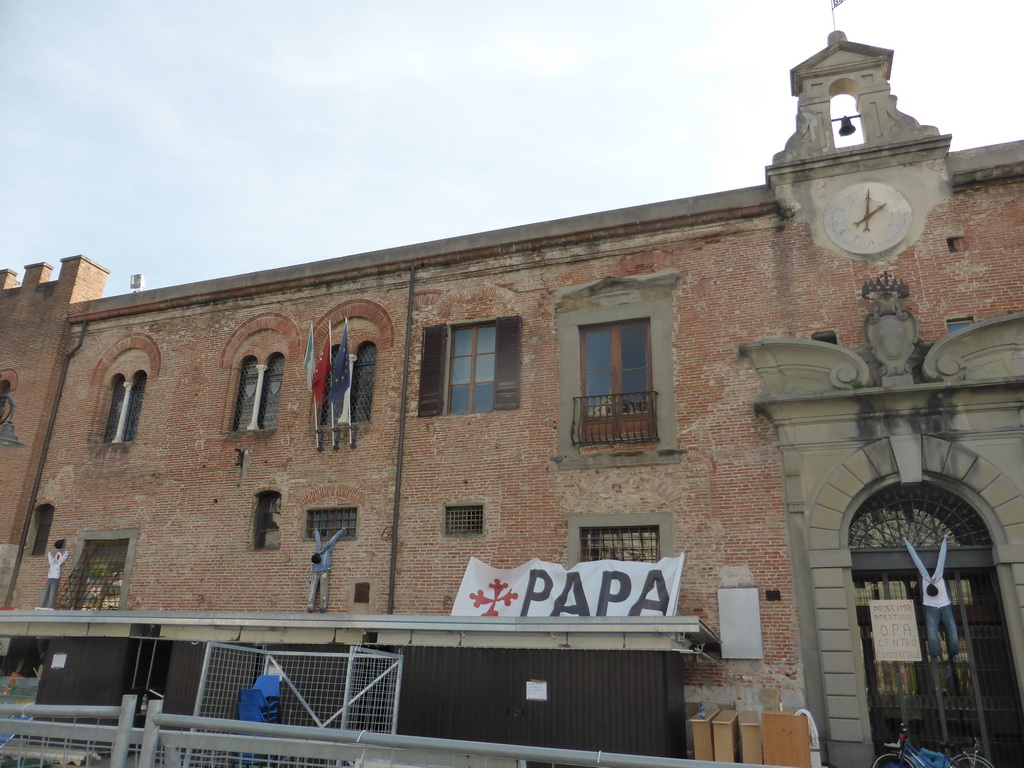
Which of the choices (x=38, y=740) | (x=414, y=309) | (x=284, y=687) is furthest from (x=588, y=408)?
(x=38, y=740)

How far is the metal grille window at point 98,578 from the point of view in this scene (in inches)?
655

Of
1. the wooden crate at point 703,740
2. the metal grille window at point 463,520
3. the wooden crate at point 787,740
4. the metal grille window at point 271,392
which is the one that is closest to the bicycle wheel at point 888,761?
the wooden crate at point 787,740

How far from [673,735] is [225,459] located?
1098 centimetres

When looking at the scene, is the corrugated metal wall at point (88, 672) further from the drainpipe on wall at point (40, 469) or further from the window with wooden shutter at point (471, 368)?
the window with wooden shutter at point (471, 368)

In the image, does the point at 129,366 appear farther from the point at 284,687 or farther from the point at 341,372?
the point at 284,687

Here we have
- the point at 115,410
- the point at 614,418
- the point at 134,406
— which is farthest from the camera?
the point at 115,410

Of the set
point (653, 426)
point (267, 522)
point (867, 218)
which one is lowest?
point (267, 522)

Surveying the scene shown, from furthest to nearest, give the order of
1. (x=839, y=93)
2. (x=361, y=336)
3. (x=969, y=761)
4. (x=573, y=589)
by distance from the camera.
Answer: (x=361, y=336)
(x=839, y=93)
(x=573, y=589)
(x=969, y=761)

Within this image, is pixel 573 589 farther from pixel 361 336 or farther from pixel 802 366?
pixel 361 336

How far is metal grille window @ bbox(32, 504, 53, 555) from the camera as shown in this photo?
17891mm

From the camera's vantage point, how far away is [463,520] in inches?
566

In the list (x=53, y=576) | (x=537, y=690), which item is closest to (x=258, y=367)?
(x=53, y=576)

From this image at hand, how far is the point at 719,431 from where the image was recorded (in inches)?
515

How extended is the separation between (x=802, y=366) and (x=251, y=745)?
10.5 metres
